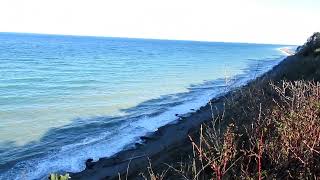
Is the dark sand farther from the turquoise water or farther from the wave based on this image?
the turquoise water

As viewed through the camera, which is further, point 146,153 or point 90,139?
point 90,139

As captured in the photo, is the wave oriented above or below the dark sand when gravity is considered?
below

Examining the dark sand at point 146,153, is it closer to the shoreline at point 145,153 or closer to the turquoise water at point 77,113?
the shoreline at point 145,153

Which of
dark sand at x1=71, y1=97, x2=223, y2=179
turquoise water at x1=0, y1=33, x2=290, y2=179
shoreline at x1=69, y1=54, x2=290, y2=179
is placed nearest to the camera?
shoreline at x1=69, y1=54, x2=290, y2=179

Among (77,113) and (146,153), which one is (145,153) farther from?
(77,113)

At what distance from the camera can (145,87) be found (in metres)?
38.4

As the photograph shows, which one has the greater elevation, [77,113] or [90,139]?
[90,139]

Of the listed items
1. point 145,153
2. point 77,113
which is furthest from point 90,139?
point 77,113

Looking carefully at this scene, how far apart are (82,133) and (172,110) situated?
757cm

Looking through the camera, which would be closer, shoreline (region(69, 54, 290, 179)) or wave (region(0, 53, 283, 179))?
shoreline (region(69, 54, 290, 179))

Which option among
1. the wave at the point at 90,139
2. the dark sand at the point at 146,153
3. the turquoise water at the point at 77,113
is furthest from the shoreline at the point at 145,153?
the turquoise water at the point at 77,113

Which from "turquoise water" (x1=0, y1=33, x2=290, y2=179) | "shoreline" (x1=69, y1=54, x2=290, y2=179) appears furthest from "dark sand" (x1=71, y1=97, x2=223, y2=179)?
"turquoise water" (x1=0, y1=33, x2=290, y2=179)

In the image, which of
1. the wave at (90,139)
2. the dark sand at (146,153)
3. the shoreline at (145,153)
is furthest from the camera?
the wave at (90,139)

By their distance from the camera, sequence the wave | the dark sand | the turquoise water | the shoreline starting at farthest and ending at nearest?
the turquoise water → the wave → the dark sand → the shoreline
